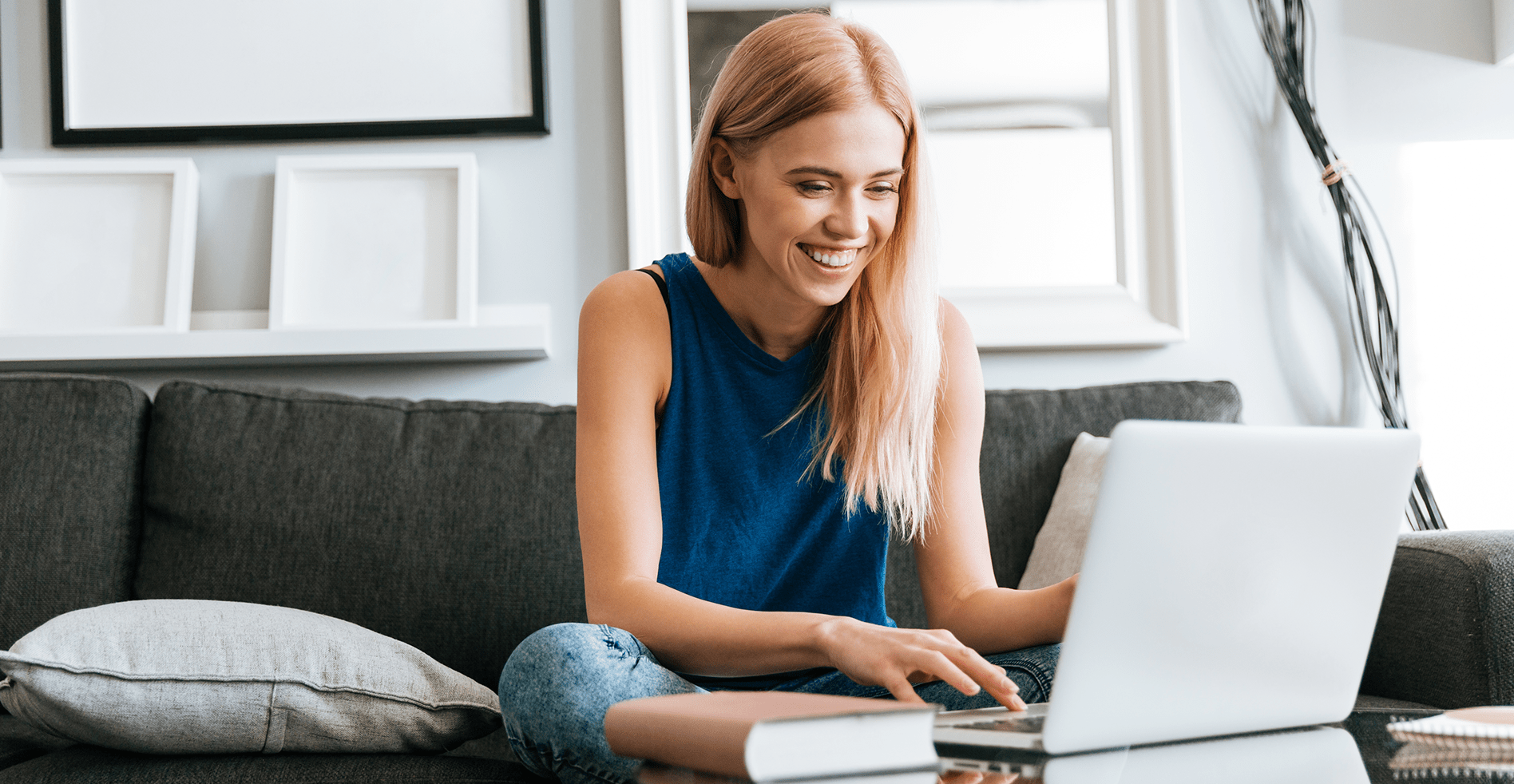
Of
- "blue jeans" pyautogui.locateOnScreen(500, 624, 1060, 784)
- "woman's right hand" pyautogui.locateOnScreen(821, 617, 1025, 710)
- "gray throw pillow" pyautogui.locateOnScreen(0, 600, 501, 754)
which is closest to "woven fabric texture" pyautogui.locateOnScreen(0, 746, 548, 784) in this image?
"gray throw pillow" pyautogui.locateOnScreen(0, 600, 501, 754)

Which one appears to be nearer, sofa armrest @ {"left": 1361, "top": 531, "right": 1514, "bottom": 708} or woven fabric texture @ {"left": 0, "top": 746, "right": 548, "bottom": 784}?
woven fabric texture @ {"left": 0, "top": 746, "right": 548, "bottom": 784}

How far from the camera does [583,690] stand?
718mm

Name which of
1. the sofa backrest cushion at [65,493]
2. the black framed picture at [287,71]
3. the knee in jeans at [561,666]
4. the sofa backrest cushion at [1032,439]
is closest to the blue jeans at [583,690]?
the knee in jeans at [561,666]

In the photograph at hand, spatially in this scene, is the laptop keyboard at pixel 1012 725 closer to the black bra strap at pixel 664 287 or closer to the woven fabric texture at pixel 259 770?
the woven fabric texture at pixel 259 770

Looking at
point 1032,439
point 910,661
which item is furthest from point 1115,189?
point 910,661

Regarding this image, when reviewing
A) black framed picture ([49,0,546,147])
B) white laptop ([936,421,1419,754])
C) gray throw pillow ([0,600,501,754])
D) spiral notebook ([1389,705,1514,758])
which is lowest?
gray throw pillow ([0,600,501,754])

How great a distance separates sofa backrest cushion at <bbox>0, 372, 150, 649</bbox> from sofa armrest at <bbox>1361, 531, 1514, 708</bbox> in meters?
1.50

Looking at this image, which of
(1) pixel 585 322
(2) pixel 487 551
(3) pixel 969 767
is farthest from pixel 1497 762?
(2) pixel 487 551

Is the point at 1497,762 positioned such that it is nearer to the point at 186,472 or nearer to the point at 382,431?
the point at 382,431

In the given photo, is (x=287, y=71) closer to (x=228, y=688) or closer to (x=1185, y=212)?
(x=228, y=688)

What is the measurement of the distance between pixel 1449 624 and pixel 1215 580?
645mm

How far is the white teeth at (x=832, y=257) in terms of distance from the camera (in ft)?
3.33

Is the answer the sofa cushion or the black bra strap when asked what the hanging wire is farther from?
the sofa cushion

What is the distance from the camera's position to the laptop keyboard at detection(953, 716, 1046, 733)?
630 mm
